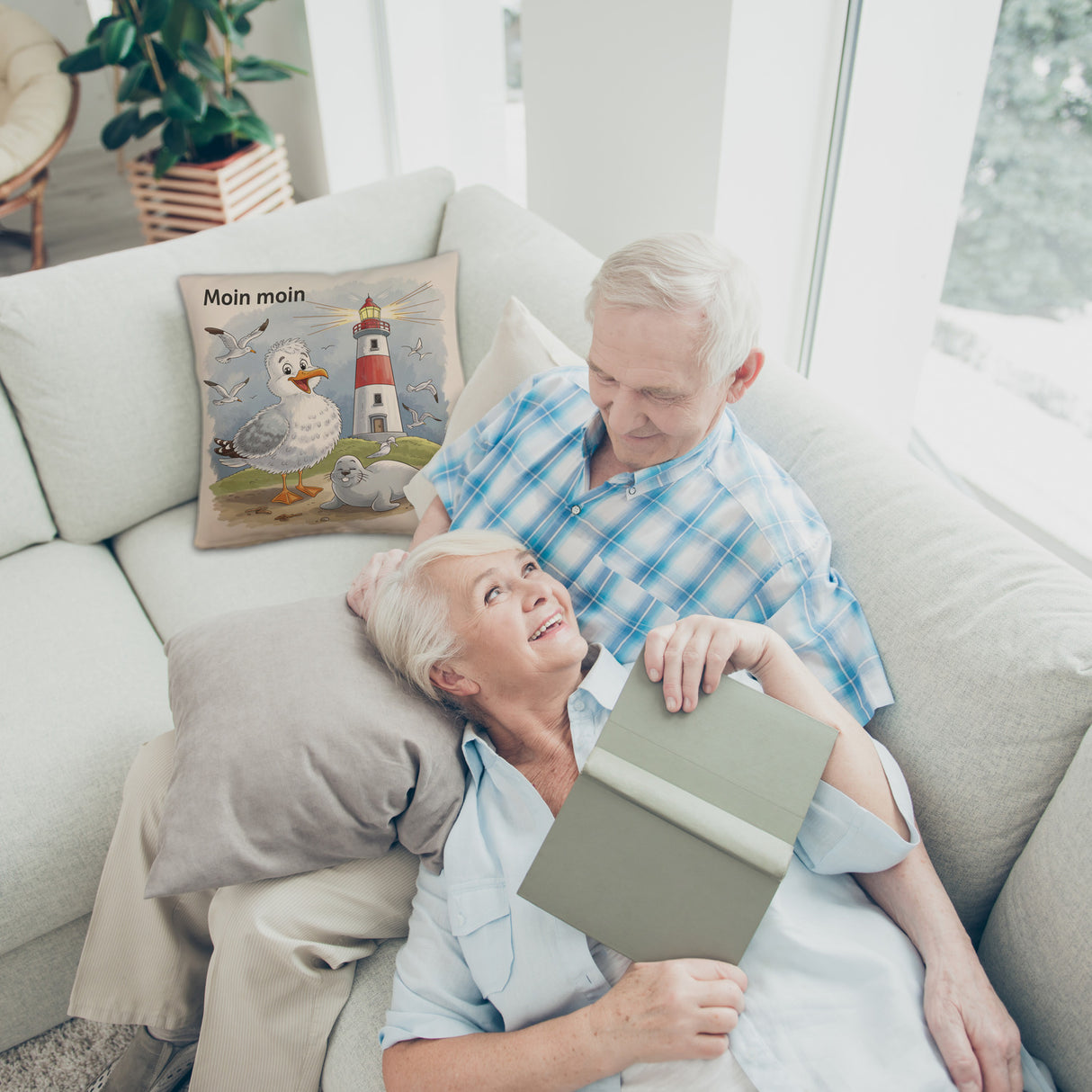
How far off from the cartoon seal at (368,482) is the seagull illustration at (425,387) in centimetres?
15

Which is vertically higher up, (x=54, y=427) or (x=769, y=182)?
(x=769, y=182)

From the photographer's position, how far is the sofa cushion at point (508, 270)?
1653 mm

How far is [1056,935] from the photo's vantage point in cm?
86

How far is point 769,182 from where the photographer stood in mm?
1760

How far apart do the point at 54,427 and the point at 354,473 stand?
22.9 inches

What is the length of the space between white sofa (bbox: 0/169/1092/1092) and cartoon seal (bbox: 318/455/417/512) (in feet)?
0.33

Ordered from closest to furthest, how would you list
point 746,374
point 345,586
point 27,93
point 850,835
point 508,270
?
point 850,835 < point 746,374 < point 345,586 < point 508,270 < point 27,93

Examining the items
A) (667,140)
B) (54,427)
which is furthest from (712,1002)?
(667,140)

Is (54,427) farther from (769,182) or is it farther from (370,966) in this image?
(769,182)

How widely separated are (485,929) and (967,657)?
64 centimetres

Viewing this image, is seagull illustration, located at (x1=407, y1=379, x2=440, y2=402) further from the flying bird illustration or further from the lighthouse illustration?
the flying bird illustration

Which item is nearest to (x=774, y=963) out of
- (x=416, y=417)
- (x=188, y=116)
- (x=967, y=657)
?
→ (x=967, y=657)

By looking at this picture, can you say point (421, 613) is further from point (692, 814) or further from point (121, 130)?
point (121, 130)

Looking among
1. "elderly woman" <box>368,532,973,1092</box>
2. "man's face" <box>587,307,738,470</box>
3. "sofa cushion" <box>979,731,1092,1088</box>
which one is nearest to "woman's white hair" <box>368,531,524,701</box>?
"elderly woman" <box>368,532,973,1092</box>
